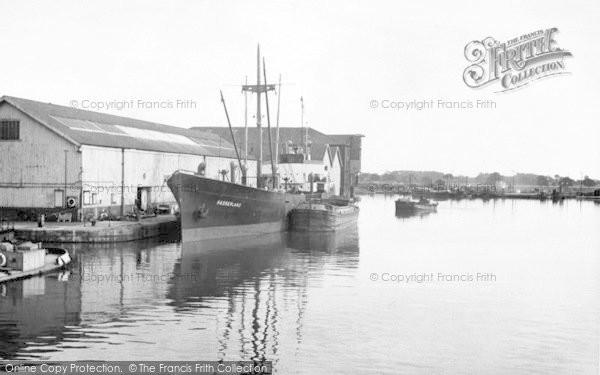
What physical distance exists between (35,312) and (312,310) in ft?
24.7

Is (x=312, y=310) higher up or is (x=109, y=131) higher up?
(x=109, y=131)

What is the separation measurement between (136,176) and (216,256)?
14012mm

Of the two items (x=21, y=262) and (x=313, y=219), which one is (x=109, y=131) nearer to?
(x=313, y=219)

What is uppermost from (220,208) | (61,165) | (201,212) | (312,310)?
(61,165)

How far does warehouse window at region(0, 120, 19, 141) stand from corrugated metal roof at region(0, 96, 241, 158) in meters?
1.09

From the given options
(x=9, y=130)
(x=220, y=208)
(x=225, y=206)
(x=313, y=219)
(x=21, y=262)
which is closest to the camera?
(x=21, y=262)

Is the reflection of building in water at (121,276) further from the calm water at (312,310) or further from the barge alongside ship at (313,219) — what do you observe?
the barge alongside ship at (313,219)

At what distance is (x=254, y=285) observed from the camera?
21672mm

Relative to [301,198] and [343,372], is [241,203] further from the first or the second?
[343,372]

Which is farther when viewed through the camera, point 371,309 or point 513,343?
point 371,309

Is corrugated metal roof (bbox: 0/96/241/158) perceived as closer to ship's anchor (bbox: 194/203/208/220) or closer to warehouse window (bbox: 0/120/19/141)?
warehouse window (bbox: 0/120/19/141)

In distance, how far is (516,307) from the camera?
19375 mm

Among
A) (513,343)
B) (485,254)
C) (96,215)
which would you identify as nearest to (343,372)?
(513,343)

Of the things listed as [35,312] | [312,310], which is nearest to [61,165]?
[35,312]
